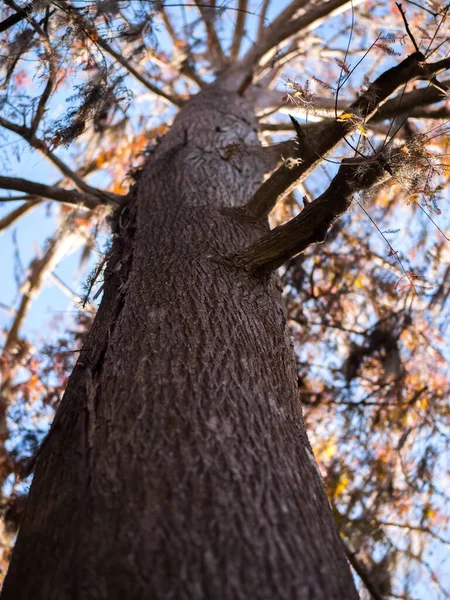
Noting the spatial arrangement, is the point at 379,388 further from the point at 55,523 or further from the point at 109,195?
the point at 55,523

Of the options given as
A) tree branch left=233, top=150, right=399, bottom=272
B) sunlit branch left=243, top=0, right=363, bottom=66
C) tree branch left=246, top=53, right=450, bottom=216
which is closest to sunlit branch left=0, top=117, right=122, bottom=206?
tree branch left=246, top=53, right=450, bottom=216

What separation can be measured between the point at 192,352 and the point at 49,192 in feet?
7.37

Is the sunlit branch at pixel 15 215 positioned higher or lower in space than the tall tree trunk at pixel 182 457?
higher

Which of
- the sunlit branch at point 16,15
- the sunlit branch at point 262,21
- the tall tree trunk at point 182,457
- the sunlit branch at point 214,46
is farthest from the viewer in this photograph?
the sunlit branch at point 262,21

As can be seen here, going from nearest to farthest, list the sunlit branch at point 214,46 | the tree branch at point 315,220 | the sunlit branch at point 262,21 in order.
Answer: the tree branch at point 315,220 → the sunlit branch at point 214,46 → the sunlit branch at point 262,21

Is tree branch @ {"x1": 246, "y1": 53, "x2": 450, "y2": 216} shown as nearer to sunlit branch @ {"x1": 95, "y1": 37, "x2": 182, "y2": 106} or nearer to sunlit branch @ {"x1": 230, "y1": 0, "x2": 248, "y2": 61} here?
sunlit branch @ {"x1": 95, "y1": 37, "x2": 182, "y2": 106}

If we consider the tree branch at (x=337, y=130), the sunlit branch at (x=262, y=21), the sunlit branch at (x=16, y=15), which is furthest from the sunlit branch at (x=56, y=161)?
the sunlit branch at (x=262, y=21)

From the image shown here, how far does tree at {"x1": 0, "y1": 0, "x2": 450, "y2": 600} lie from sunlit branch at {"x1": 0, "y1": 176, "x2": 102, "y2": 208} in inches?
0.6

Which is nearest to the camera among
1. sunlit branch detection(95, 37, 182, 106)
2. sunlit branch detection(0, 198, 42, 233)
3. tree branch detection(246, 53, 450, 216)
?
tree branch detection(246, 53, 450, 216)

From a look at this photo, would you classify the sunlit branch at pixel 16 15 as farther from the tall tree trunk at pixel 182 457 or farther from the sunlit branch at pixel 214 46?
the sunlit branch at pixel 214 46

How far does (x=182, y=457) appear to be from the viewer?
147 centimetres

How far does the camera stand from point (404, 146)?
6.66 ft

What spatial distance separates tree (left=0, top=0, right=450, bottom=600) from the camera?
4.20 feet

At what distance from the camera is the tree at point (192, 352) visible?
128 centimetres
